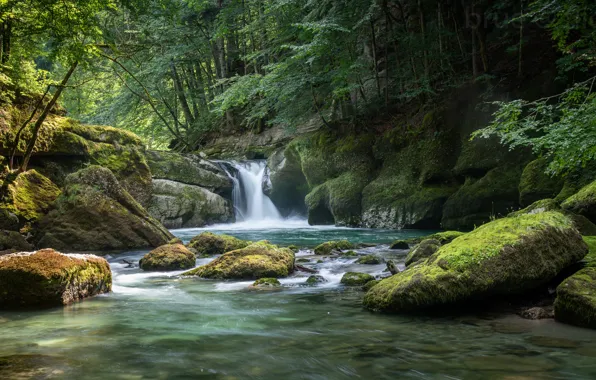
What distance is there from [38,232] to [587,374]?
11037 millimetres

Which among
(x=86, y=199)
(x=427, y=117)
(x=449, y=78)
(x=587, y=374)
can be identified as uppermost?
(x=449, y=78)

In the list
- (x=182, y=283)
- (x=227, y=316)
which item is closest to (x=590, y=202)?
(x=227, y=316)

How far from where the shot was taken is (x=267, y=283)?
725 cm

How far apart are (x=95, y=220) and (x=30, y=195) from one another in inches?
67.9

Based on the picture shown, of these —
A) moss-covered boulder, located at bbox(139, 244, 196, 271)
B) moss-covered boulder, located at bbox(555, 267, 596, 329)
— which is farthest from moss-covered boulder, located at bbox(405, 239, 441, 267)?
moss-covered boulder, located at bbox(139, 244, 196, 271)

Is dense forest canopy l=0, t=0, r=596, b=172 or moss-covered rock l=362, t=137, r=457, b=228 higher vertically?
dense forest canopy l=0, t=0, r=596, b=172

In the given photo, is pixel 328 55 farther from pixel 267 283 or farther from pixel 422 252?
pixel 267 283

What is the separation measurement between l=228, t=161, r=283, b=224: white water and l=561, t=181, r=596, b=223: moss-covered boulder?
15.2 meters

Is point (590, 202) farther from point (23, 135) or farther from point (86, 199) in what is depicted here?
point (23, 135)

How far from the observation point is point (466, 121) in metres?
15.8

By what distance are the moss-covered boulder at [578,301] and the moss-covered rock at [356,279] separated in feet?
10.2

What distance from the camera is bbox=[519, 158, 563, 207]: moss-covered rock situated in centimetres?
1158

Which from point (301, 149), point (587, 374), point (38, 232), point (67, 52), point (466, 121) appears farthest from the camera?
point (301, 149)

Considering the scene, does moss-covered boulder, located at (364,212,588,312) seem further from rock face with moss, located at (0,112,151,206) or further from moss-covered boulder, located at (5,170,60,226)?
rock face with moss, located at (0,112,151,206)
